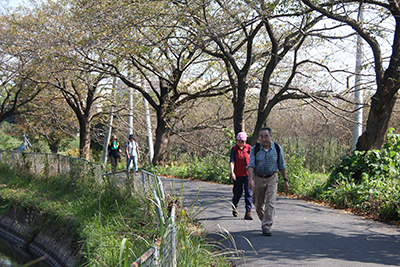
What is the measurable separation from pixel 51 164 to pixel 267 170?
37.7ft

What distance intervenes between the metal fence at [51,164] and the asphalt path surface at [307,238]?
4649 millimetres

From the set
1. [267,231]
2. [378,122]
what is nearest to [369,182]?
[378,122]

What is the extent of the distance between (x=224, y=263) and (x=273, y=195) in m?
2.00

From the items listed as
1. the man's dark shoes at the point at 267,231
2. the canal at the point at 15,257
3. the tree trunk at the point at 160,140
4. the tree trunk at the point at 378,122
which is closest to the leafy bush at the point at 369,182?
the tree trunk at the point at 378,122

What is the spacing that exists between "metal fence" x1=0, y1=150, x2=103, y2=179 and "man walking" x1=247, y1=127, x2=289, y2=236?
5867 millimetres

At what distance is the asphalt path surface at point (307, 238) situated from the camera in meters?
5.91

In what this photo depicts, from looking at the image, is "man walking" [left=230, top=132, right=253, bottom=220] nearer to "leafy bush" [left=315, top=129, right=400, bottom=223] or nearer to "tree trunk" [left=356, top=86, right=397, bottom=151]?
"leafy bush" [left=315, top=129, right=400, bottom=223]

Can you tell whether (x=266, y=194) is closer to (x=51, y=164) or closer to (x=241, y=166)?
(x=241, y=166)

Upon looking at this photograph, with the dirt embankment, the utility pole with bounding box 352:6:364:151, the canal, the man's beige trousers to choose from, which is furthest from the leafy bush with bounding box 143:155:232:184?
the man's beige trousers

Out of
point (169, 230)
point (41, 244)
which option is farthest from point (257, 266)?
point (41, 244)

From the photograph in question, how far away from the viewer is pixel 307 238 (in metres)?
7.26

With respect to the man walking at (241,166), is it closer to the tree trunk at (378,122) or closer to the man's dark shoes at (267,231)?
the man's dark shoes at (267,231)

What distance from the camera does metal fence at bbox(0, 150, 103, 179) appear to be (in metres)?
12.6

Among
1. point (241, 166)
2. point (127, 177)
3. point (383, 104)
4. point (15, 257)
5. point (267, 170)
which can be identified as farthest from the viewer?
point (15, 257)
